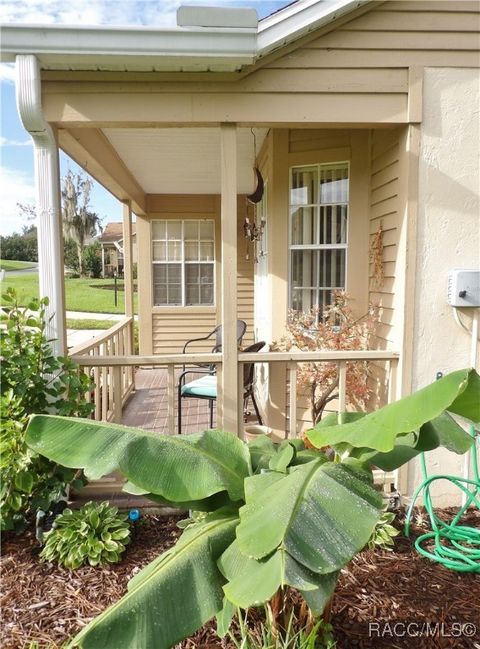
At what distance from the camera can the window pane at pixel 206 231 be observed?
327 inches

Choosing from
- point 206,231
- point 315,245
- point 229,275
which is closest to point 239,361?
point 229,275

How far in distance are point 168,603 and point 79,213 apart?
920 inches

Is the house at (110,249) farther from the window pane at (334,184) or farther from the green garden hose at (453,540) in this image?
the green garden hose at (453,540)

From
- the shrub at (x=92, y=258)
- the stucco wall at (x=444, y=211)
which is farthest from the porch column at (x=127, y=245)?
A: the shrub at (x=92, y=258)

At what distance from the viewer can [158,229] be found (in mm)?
8242

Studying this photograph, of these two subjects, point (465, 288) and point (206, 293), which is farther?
point (206, 293)

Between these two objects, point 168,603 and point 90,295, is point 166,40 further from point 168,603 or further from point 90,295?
point 90,295

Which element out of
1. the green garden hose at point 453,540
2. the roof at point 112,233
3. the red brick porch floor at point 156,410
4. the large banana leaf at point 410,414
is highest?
the roof at point 112,233

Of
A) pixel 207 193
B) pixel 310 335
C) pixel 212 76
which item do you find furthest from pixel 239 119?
pixel 207 193

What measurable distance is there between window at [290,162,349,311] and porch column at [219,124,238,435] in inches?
55.2

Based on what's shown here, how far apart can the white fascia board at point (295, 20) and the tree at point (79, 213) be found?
14751mm

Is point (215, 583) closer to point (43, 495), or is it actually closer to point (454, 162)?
point (43, 495)

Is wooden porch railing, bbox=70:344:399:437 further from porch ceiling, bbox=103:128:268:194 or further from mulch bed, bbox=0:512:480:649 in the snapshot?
porch ceiling, bbox=103:128:268:194

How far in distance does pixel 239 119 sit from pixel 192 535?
107 inches
